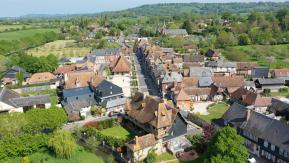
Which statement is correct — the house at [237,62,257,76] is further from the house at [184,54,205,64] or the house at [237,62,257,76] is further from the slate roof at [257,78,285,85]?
the slate roof at [257,78,285,85]

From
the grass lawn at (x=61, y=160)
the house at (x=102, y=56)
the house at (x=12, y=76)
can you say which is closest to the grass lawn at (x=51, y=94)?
the house at (x=12, y=76)

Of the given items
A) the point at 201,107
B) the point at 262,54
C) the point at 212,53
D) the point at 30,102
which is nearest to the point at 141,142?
the point at 201,107

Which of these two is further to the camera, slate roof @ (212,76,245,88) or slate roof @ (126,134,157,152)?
slate roof @ (212,76,245,88)

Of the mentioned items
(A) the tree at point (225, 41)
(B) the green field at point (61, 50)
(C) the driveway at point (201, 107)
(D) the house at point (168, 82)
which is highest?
(A) the tree at point (225, 41)

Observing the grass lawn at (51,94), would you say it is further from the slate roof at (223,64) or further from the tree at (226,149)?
the slate roof at (223,64)

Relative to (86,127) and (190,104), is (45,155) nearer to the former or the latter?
(86,127)

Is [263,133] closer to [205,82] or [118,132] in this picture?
[118,132]

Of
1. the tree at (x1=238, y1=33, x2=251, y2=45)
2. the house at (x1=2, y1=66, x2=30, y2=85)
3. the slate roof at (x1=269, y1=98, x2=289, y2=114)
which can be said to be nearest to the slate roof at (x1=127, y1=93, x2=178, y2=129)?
the slate roof at (x1=269, y1=98, x2=289, y2=114)
